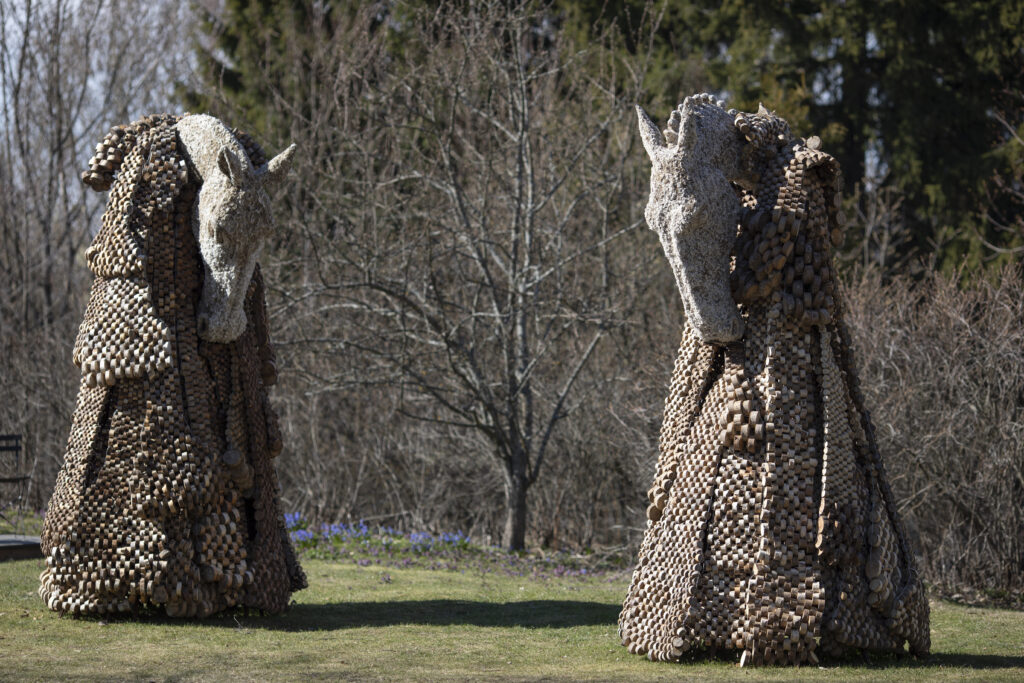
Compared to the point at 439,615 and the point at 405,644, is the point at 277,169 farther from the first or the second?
the point at 439,615

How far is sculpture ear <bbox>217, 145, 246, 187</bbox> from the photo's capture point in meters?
7.37

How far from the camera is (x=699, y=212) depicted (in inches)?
255

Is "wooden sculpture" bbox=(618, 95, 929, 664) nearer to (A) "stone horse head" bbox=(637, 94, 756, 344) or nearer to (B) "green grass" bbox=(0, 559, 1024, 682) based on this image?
(A) "stone horse head" bbox=(637, 94, 756, 344)

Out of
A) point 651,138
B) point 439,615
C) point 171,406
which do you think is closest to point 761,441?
point 651,138

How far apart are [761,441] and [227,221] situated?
11.6ft

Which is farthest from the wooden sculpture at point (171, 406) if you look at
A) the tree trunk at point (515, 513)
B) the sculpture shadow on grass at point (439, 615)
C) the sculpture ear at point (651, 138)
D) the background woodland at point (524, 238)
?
the tree trunk at point (515, 513)

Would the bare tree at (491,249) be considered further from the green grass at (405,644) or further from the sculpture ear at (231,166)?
the sculpture ear at (231,166)

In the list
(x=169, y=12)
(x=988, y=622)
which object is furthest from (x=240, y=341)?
(x=169, y=12)

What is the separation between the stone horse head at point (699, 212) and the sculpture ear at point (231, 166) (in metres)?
2.58

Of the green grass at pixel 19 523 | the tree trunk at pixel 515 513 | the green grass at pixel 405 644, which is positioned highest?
the tree trunk at pixel 515 513

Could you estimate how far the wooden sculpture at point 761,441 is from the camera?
6.19 metres

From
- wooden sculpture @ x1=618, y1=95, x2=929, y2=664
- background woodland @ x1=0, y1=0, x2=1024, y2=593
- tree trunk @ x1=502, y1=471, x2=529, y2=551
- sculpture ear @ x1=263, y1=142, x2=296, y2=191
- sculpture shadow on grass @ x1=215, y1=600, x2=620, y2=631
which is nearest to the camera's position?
wooden sculpture @ x1=618, y1=95, x2=929, y2=664

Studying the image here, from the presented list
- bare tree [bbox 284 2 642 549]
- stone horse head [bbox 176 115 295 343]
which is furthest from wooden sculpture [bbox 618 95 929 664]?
bare tree [bbox 284 2 642 549]

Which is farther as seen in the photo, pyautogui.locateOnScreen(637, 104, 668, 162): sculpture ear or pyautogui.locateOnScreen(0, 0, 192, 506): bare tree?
pyautogui.locateOnScreen(0, 0, 192, 506): bare tree
